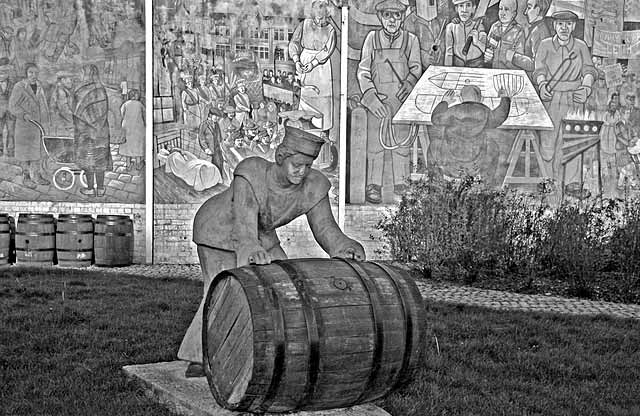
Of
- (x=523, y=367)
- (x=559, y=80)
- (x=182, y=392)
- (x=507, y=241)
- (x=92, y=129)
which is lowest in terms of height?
(x=523, y=367)

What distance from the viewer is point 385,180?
1345 cm

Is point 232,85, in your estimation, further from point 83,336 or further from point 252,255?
point 252,255

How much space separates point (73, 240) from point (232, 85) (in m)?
3.47

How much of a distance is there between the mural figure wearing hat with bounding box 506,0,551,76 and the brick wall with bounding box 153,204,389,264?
349cm

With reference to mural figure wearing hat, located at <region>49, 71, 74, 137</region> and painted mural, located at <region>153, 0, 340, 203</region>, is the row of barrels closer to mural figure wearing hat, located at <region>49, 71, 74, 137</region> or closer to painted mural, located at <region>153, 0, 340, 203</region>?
painted mural, located at <region>153, 0, 340, 203</region>

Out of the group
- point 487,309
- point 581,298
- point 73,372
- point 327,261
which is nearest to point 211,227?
point 327,261

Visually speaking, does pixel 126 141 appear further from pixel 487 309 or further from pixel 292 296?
pixel 292 296

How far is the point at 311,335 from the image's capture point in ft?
13.1

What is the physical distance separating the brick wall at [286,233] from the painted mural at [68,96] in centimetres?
81

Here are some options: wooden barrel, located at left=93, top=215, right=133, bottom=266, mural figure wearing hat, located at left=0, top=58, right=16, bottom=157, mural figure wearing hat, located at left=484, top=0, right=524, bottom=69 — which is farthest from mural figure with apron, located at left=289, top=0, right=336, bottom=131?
mural figure wearing hat, located at left=0, top=58, right=16, bottom=157

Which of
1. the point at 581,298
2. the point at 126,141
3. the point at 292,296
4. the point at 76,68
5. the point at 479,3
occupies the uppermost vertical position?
the point at 479,3

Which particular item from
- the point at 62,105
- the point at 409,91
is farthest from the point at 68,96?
the point at 409,91

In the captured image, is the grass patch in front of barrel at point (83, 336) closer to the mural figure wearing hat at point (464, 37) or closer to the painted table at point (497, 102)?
the painted table at point (497, 102)

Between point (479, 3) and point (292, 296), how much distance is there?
1070 centimetres
